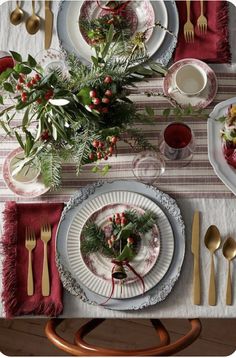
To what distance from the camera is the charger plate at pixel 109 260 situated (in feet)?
4.09

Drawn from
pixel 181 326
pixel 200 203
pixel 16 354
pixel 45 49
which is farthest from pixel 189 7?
pixel 16 354

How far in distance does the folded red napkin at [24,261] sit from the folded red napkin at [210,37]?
Result: 0.49 m

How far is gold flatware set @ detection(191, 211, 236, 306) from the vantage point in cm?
125

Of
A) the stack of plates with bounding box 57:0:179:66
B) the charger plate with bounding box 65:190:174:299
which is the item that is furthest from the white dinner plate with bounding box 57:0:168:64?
the charger plate with bounding box 65:190:174:299

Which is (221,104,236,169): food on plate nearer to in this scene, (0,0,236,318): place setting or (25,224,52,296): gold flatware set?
(0,0,236,318): place setting

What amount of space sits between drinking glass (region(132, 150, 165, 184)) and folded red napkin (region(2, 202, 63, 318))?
20 centimetres

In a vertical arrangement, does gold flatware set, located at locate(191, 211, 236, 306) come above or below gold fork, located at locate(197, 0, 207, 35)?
below

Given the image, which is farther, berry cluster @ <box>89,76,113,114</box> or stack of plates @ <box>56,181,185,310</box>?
stack of plates @ <box>56,181,185,310</box>

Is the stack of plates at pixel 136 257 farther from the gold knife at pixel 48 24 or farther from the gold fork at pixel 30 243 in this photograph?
the gold knife at pixel 48 24

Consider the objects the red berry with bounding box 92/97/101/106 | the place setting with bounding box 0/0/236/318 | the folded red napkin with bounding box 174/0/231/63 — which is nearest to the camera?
the red berry with bounding box 92/97/101/106

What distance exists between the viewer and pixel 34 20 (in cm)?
139

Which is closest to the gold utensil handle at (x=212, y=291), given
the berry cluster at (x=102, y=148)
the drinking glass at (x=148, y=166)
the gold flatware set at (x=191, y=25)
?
the drinking glass at (x=148, y=166)

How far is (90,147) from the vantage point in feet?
3.96

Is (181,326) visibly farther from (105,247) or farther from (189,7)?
(189,7)
